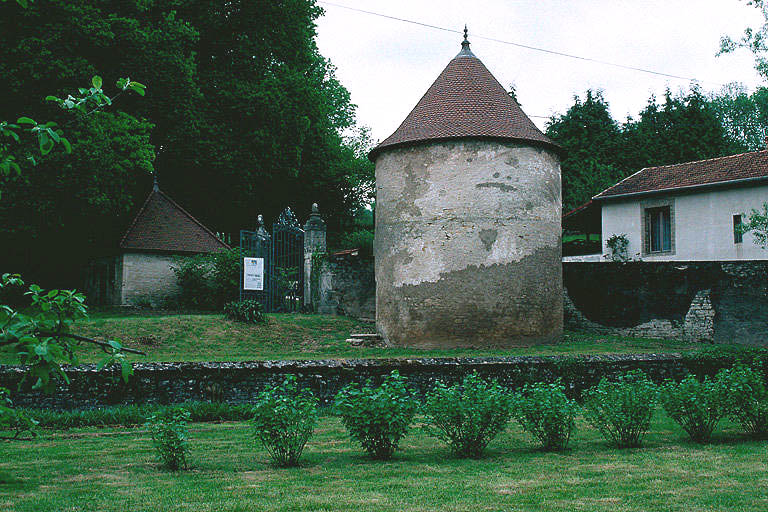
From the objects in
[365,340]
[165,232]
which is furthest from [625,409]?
[165,232]

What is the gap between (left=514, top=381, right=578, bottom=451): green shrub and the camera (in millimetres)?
8703

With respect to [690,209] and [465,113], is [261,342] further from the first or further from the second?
[690,209]

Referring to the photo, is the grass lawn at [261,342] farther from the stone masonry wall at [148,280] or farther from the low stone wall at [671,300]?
the stone masonry wall at [148,280]

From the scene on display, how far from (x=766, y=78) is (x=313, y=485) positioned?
60.7 ft

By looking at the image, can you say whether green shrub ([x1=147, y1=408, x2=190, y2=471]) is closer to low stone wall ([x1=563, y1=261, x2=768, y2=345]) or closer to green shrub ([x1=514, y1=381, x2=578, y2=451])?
green shrub ([x1=514, y1=381, x2=578, y2=451])

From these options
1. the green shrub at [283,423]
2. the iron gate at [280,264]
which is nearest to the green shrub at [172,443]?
the green shrub at [283,423]

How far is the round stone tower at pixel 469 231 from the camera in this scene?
18.7 metres

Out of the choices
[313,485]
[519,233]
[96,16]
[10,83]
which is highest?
[96,16]

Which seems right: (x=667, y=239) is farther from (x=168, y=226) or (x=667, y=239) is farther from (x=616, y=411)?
(x=616, y=411)

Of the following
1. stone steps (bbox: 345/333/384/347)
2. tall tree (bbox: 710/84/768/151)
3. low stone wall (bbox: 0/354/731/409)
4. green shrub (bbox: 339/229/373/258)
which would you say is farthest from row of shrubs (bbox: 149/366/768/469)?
tall tree (bbox: 710/84/768/151)

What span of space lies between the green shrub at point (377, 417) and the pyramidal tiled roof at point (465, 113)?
11368 mm

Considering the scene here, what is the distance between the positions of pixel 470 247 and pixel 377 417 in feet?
35.7

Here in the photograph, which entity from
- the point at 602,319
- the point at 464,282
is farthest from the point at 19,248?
the point at 602,319

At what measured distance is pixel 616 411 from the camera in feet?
29.6
